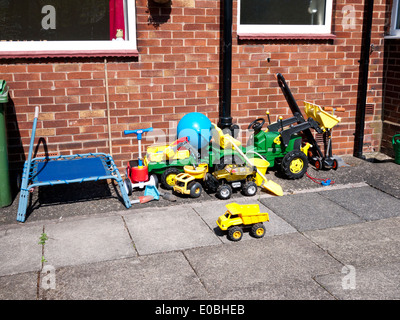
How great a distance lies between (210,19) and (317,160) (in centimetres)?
271

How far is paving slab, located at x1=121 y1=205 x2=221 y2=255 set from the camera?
4758 mm

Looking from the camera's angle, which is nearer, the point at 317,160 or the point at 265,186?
the point at 265,186

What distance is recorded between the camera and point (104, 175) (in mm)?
5492

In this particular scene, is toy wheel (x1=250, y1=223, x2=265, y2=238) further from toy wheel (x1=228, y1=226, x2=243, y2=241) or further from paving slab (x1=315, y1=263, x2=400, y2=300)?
paving slab (x1=315, y1=263, x2=400, y2=300)

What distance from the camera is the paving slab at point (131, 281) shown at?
3869 mm

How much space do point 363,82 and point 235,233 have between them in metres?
4.18

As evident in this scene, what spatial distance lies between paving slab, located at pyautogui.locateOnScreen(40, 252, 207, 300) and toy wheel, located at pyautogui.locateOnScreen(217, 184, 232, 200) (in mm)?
1588

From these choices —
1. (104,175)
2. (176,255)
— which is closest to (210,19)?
(104,175)

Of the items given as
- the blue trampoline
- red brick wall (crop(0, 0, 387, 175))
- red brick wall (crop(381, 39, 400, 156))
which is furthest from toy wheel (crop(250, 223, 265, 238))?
red brick wall (crop(381, 39, 400, 156))

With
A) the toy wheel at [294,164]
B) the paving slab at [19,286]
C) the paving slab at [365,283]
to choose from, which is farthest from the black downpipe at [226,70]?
the paving slab at [19,286]

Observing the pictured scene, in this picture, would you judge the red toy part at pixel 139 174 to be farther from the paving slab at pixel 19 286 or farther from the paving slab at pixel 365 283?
the paving slab at pixel 365 283

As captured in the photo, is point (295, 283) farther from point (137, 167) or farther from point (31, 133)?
point (31, 133)

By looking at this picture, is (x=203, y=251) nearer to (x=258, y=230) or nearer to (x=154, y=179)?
(x=258, y=230)

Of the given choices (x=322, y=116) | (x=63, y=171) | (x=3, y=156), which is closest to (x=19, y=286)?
(x=63, y=171)
